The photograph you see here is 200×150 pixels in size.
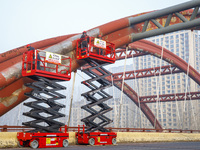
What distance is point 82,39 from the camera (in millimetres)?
17688

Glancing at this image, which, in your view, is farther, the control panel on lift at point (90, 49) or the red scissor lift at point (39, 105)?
the control panel on lift at point (90, 49)

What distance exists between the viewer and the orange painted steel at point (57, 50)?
54.7 ft

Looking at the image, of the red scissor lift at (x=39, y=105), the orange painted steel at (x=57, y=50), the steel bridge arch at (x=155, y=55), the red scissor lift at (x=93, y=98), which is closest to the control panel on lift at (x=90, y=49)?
the red scissor lift at (x=93, y=98)

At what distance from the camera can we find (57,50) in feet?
59.9

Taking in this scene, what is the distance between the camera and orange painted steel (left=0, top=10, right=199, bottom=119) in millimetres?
16672

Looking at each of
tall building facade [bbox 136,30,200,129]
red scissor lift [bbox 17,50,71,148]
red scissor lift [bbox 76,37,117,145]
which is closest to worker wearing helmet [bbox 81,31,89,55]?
red scissor lift [bbox 76,37,117,145]

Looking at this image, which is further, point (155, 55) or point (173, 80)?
point (173, 80)

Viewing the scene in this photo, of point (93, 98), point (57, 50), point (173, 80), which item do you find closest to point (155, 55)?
point (57, 50)

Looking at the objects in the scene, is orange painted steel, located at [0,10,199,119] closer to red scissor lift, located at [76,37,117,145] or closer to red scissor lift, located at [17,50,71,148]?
red scissor lift, located at [76,37,117,145]

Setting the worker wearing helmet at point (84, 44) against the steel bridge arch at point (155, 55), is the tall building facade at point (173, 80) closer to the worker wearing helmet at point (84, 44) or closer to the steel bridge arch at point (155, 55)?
the steel bridge arch at point (155, 55)

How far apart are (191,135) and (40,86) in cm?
1798

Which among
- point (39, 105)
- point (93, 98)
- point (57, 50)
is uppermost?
point (57, 50)

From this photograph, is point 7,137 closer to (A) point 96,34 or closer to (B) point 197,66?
(A) point 96,34

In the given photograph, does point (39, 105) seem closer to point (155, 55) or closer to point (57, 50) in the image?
point (57, 50)
